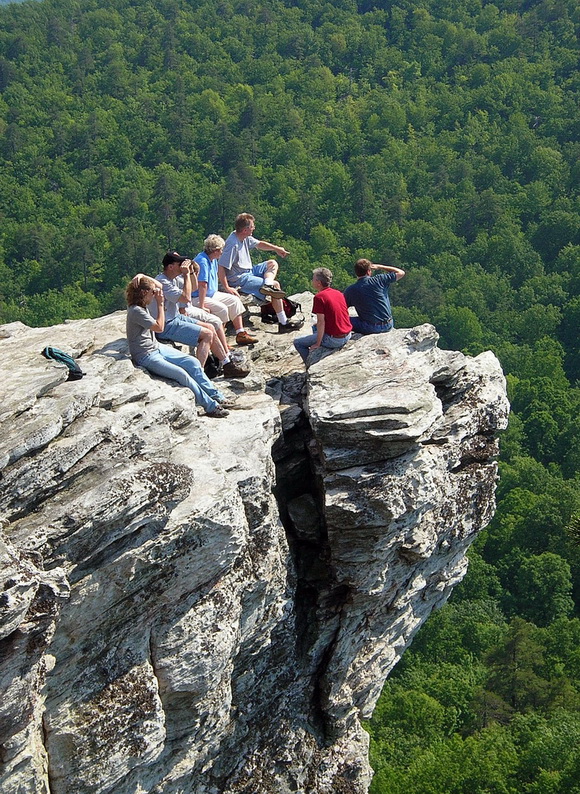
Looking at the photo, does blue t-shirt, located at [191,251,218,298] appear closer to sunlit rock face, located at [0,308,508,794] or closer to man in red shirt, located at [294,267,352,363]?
sunlit rock face, located at [0,308,508,794]

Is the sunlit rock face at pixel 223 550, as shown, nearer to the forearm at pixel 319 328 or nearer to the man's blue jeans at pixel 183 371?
the man's blue jeans at pixel 183 371

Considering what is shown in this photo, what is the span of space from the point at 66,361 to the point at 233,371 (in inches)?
130

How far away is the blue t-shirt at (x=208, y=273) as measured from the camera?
1780cm

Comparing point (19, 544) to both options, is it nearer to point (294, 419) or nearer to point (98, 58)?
point (294, 419)

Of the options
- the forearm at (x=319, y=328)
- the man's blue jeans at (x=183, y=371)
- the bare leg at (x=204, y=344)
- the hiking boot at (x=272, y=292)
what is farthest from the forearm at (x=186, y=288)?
the hiking boot at (x=272, y=292)

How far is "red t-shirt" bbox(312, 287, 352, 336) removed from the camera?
1667cm

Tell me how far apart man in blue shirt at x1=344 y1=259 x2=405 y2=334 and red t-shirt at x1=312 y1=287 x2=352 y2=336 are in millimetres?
615

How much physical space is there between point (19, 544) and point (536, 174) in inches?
3910

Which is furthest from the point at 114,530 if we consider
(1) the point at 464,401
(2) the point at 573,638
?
(2) the point at 573,638

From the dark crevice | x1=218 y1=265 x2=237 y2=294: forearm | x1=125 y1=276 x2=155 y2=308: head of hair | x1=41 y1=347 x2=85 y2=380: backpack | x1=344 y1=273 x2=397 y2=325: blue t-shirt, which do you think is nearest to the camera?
x1=41 y1=347 x2=85 y2=380: backpack

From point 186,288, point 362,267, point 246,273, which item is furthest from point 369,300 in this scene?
point 186,288

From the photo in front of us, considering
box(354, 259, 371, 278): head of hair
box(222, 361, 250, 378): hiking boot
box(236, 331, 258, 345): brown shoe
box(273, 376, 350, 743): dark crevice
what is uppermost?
box(354, 259, 371, 278): head of hair

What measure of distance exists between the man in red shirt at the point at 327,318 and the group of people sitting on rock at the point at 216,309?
17mm

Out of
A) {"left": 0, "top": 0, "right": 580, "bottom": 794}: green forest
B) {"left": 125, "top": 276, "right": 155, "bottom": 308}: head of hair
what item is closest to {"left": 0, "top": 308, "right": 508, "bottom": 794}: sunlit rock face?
{"left": 125, "top": 276, "right": 155, "bottom": 308}: head of hair
